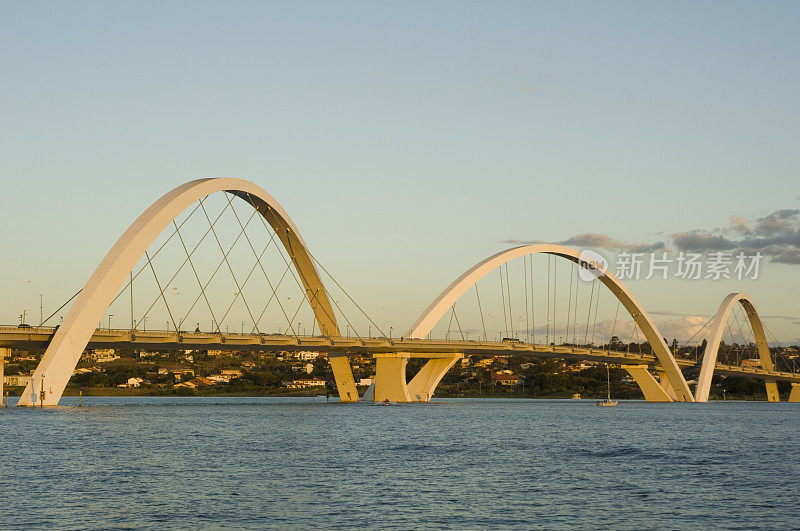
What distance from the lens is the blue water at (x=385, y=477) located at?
25.8 meters

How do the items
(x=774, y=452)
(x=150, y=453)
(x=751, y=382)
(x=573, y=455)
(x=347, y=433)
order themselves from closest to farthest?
(x=150, y=453)
(x=573, y=455)
(x=774, y=452)
(x=347, y=433)
(x=751, y=382)

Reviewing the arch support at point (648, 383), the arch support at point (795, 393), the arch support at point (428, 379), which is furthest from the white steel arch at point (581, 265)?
the arch support at point (795, 393)

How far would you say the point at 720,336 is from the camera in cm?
11944

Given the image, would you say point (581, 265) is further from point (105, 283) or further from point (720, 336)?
point (105, 283)

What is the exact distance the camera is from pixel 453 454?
44188mm

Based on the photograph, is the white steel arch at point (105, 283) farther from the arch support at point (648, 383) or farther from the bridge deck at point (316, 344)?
the arch support at point (648, 383)

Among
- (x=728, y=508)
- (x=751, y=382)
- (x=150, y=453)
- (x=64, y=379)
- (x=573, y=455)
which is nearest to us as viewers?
(x=728, y=508)

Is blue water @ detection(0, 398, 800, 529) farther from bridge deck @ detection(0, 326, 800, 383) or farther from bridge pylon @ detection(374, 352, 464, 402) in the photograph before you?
bridge pylon @ detection(374, 352, 464, 402)

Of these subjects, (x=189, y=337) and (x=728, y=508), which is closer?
(x=728, y=508)

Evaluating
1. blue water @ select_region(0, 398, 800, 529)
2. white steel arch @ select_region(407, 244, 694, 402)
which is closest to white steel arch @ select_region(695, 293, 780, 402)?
white steel arch @ select_region(407, 244, 694, 402)

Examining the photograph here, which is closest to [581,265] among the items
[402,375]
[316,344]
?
[402,375]

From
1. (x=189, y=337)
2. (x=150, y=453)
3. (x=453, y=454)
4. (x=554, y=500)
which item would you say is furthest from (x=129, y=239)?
(x=554, y=500)

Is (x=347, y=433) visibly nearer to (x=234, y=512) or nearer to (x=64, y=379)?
(x=64, y=379)

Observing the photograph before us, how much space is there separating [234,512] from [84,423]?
3739 centimetres
